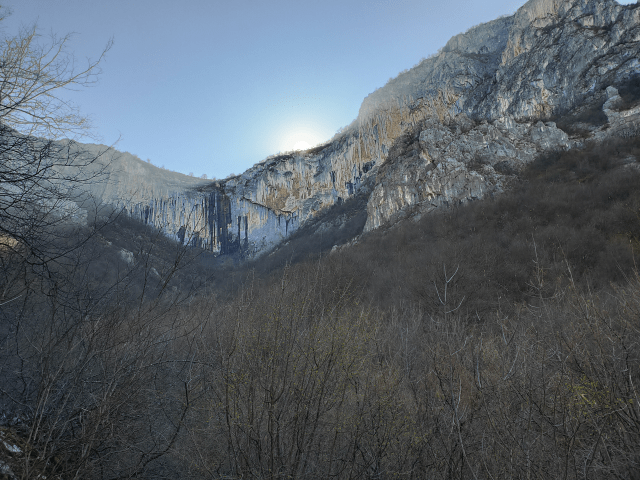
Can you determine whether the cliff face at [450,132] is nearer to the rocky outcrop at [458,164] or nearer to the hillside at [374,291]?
the rocky outcrop at [458,164]

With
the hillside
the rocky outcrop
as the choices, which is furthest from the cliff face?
the hillside

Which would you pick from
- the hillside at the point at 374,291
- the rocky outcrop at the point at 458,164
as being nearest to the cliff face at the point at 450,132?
the rocky outcrop at the point at 458,164

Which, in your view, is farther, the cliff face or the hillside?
the cliff face

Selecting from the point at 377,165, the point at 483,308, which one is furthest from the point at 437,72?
the point at 483,308

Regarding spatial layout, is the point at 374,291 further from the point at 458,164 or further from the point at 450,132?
the point at 450,132

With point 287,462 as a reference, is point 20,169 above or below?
above

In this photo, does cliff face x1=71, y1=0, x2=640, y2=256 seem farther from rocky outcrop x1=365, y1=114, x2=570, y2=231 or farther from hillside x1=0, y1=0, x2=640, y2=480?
hillside x1=0, y1=0, x2=640, y2=480

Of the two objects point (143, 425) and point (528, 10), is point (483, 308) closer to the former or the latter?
point (143, 425)

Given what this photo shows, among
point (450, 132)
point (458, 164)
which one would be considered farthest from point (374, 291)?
point (450, 132)
